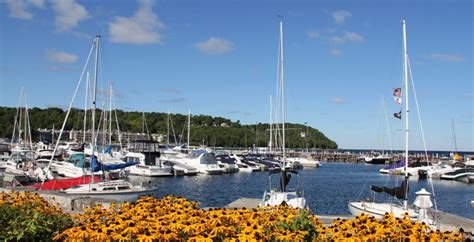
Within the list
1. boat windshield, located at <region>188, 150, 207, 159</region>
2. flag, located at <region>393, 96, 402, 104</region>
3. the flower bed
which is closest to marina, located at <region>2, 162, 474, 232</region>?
flag, located at <region>393, 96, 402, 104</region>

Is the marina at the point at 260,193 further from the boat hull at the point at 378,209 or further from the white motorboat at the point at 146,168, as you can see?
the boat hull at the point at 378,209

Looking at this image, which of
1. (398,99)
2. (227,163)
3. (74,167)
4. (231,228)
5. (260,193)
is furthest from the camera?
(227,163)

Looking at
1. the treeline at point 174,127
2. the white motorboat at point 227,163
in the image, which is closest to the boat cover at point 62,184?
the white motorboat at point 227,163

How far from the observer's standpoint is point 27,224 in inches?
293

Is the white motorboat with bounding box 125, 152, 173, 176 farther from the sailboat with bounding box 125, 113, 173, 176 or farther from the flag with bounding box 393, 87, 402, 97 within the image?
the flag with bounding box 393, 87, 402, 97

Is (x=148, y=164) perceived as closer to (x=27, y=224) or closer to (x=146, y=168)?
(x=146, y=168)

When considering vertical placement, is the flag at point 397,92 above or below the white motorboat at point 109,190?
above

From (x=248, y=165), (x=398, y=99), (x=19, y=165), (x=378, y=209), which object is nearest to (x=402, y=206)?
(x=378, y=209)

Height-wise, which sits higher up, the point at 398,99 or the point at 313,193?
the point at 398,99

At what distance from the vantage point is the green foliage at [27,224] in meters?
7.28

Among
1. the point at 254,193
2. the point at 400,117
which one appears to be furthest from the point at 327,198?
the point at 400,117

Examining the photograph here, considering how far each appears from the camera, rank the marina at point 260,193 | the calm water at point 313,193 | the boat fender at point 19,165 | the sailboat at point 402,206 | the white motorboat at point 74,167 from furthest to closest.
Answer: the boat fender at point 19,165, the white motorboat at point 74,167, the calm water at point 313,193, the marina at point 260,193, the sailboat at point 402,206

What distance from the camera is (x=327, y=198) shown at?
41.7 m

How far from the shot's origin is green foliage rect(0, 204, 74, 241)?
287 inches
